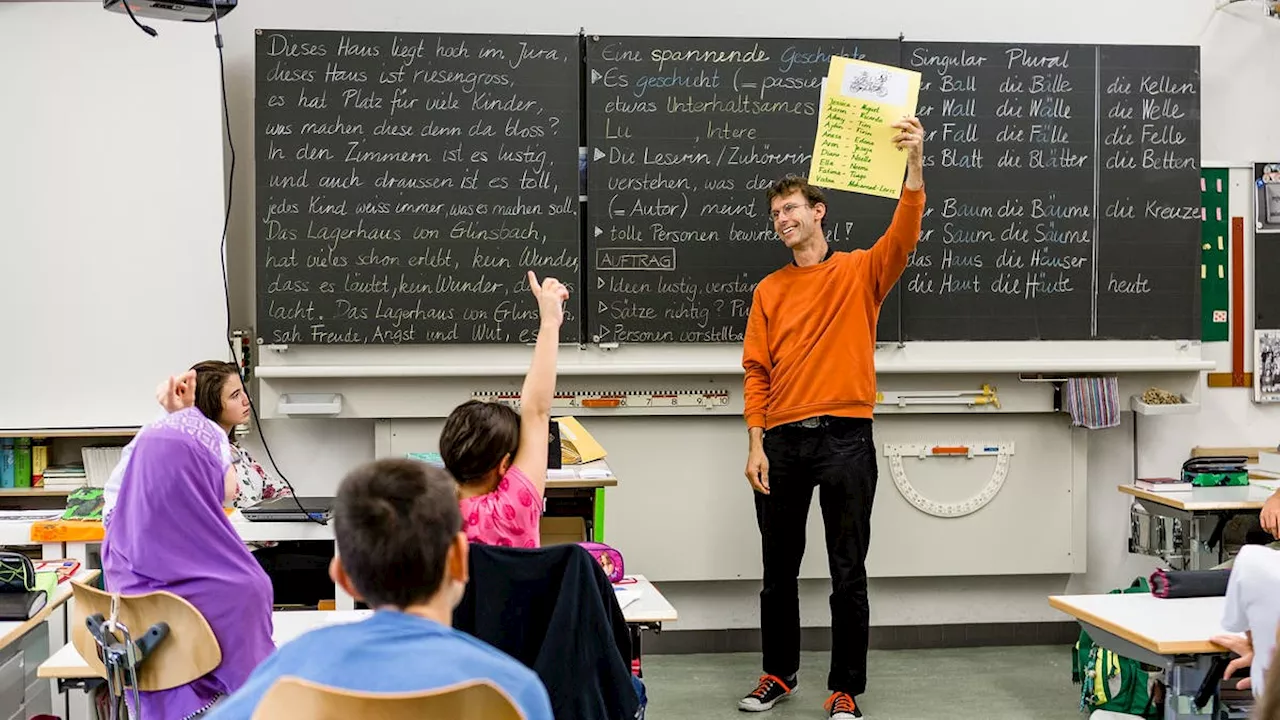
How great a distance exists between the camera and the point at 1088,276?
5.12 m

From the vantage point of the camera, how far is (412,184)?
4.89 m

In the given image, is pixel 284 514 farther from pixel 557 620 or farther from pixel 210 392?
pixel 557 620

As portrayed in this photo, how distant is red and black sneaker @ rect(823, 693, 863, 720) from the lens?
4.12 meters

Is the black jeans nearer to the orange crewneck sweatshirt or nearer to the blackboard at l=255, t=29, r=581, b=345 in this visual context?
the orange crewneck sweatshirt

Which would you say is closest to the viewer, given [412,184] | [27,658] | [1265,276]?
[27,658]

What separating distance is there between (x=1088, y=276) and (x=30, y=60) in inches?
170

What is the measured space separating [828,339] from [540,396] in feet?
6.12

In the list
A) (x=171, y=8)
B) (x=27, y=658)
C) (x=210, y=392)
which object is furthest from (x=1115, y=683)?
(x=171, y=8)

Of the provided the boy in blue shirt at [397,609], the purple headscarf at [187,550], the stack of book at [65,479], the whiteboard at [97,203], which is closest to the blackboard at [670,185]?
the whiteboard at [97,203]

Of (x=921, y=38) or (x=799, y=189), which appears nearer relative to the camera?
(x=799, y=189)

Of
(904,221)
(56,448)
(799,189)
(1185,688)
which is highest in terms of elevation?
(799,189)

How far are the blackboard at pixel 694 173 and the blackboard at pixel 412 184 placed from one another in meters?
0.13

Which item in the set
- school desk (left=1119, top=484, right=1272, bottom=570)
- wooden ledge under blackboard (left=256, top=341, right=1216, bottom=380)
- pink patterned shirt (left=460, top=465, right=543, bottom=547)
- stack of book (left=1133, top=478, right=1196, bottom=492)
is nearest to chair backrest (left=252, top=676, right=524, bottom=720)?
pink patterned shirt (left=460, top=465, right=543, bottom=547)

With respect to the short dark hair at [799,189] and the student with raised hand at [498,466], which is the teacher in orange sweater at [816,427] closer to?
the short dark hair at [799,189]
